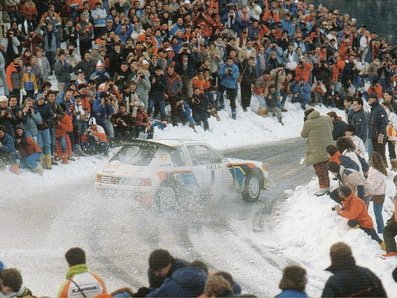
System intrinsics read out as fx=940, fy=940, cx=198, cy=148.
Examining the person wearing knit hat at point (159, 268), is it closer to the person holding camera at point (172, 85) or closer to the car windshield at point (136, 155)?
the car windshield at point (136, 155)

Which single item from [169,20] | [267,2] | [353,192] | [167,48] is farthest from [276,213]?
[267,2]

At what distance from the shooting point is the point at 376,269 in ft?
45.4

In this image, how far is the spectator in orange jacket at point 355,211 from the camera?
573 inches

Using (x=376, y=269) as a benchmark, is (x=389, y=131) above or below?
above

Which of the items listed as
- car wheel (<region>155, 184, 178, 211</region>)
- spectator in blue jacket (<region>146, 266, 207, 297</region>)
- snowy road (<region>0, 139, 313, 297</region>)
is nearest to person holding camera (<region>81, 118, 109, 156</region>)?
snowy road (<region>0, 139, 313, 297</region>)

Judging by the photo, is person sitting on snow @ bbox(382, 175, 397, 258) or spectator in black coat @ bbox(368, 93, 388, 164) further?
spectator in black coat @ bbox(368, 93, 388, 164)

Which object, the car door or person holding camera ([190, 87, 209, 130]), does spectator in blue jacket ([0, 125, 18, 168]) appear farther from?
person holding camera ([190, 87, 209, 130])

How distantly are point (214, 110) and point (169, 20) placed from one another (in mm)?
3296

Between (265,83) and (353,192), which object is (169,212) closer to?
(353,192)

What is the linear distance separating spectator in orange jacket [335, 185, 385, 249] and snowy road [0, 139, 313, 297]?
1.28 metres

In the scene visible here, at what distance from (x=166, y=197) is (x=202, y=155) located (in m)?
1.52

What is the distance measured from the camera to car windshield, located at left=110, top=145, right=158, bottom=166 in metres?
18.0

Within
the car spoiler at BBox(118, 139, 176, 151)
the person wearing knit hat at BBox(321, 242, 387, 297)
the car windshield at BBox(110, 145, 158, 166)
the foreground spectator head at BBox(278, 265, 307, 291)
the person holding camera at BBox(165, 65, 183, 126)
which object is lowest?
the person wearing knit hat at BBox(321, 242, 387, 297)

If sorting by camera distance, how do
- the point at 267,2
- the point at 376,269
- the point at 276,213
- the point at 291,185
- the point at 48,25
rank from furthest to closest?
the point at 267,2, the point at 48,25, the point at 291,185, the point at 276,213, the point at 376,269
